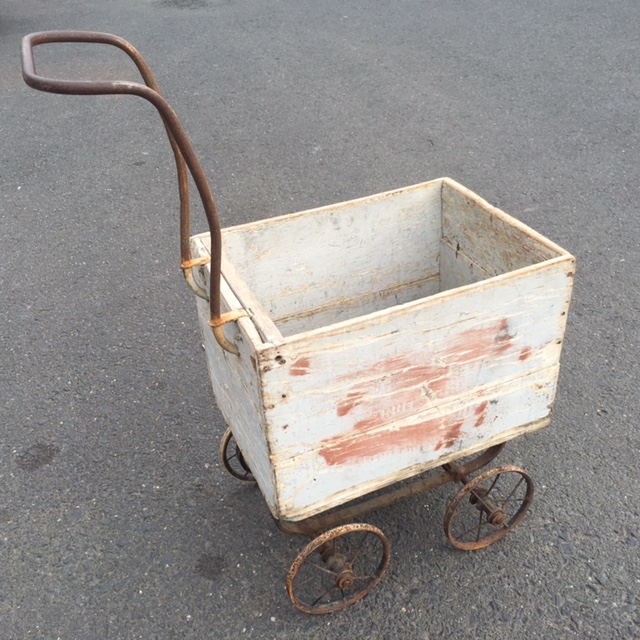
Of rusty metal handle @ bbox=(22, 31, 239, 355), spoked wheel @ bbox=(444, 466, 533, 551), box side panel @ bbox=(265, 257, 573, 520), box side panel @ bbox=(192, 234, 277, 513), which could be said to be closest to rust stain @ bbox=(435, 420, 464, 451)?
box side panel @ bbox=(265, 257, 573, 520)

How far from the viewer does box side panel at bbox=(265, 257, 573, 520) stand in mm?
1792

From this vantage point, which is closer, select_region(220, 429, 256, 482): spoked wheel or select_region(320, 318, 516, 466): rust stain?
select_region(320, 318, 516, 466): rust stain

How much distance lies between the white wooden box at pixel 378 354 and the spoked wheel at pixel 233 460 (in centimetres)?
29

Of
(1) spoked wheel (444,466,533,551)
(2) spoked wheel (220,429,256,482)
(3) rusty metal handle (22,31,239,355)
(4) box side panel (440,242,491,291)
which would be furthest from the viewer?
(2) spoked wheel (220,429,256,482)

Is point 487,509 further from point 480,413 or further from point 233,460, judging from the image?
point 233,460

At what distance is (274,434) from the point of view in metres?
1.82

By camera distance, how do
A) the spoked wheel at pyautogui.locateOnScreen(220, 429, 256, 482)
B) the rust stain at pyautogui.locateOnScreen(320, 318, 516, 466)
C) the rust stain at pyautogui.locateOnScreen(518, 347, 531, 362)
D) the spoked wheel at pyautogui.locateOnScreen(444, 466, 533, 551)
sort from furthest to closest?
the spoked wheel at pyautogui.locateOnScreen(220, 429, 256, 482), the spoked wheel at pyautogui.locateOnScreen(444, 466, 533, 551), the rust stain at pyautogui.locateOnScreen(518, 347, 531, 362), the rust stain at pyautogui.locateOnScreen(320, 318, 516, 466)

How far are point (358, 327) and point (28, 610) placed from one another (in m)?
1.56

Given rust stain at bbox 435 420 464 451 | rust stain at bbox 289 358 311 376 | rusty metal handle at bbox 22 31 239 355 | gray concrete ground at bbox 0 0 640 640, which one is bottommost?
gray concrete ground at bbox 0 0 640 640

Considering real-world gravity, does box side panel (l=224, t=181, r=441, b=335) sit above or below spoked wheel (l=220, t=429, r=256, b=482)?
above

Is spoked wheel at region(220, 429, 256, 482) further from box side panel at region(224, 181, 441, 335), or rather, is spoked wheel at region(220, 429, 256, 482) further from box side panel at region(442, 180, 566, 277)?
box side panel at region(442, 180, 566, 277)

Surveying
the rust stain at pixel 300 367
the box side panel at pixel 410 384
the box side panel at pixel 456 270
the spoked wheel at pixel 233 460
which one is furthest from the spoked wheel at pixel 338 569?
the box side panel at pixel 456 270

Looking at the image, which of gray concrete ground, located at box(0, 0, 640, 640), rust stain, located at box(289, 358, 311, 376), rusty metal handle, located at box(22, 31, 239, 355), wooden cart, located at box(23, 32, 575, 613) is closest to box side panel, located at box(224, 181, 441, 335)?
wooden cart, located at box(23, 32, 575, 613)

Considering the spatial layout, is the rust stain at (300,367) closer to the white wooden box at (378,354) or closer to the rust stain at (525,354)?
the white wooden box at (378,354)
